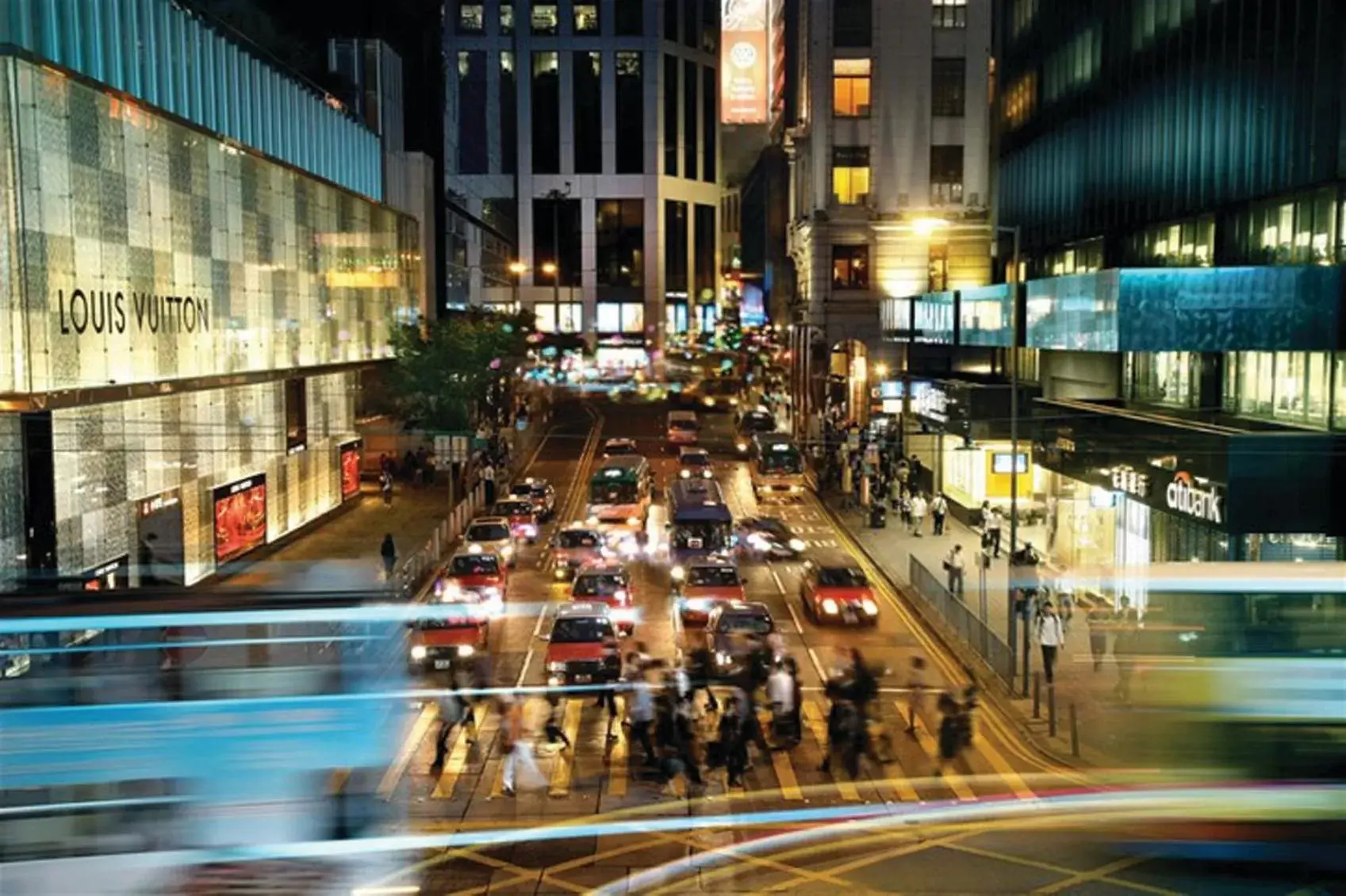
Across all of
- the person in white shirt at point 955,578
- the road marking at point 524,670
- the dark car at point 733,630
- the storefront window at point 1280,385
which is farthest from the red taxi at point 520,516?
the storefront window at point 1280,385

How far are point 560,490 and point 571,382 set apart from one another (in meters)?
50.5

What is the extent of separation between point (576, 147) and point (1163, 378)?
7749 centimetres

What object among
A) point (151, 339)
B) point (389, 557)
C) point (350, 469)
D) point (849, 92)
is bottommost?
point (389, 557)

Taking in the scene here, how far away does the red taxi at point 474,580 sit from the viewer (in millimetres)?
28828

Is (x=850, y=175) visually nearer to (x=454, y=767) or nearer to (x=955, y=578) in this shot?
(x=955, y=578)

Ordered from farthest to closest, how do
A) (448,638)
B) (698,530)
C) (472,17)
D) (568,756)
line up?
(472,17), (698,530), (448,638), (568,756)

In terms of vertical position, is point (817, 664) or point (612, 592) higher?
point (612, 592)

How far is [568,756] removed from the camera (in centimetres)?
1933

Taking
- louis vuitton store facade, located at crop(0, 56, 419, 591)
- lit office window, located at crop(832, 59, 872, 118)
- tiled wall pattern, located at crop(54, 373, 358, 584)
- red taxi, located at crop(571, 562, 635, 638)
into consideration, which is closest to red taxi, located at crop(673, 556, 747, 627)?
red taxi, located at crop(571, 562, 635, 638)

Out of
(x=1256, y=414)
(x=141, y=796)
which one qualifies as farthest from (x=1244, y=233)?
(x=141, y=796)

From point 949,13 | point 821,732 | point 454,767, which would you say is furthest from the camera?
point 949,13

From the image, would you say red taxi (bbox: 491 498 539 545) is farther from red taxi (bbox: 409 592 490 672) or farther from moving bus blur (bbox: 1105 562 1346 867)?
moving bus blur (bbox: 1105 562 1346 867)

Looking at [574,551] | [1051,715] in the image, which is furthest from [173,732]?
[574,551]

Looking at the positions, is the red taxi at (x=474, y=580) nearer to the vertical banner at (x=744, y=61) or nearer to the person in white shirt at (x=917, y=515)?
the person in white shirt at (x=917, y=515)
